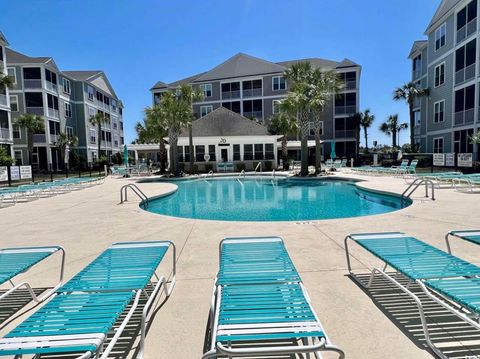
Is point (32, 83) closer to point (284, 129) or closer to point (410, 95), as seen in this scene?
point (284, 129)

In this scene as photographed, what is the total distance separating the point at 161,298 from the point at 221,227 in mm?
3671

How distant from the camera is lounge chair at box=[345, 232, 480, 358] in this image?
2.69 meters

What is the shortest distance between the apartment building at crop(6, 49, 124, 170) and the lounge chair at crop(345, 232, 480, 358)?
108 ft

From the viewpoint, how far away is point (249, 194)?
16.6 m

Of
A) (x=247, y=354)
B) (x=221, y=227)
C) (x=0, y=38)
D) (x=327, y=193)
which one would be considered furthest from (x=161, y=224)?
(x=0, y=38)

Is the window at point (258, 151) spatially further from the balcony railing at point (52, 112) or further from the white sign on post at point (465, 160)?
the balcony railing at point (52, 112)

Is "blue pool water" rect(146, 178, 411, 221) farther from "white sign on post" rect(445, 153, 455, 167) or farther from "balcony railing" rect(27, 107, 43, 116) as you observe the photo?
"balcony railing" rect(27, 107, 43, 116)

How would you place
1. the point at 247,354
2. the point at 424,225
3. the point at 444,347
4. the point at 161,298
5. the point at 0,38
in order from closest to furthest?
1. the point at 247,354
2. the point at 444,347
3. the point at 161,298
4. the point at 424,225
5. the point at 0,38

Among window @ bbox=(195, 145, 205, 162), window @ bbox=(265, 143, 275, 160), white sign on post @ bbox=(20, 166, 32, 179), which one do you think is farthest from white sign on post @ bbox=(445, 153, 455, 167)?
white sign on post @ bbox=(20, 166, 32, 179)

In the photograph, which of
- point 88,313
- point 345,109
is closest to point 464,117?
point 345,109

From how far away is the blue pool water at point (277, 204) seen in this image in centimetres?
1098

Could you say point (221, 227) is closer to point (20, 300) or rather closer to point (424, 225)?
point (20, 300)

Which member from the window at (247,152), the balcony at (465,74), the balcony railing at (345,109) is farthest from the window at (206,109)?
the balcony at (465,74)

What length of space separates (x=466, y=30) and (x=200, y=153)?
81.2 feet
